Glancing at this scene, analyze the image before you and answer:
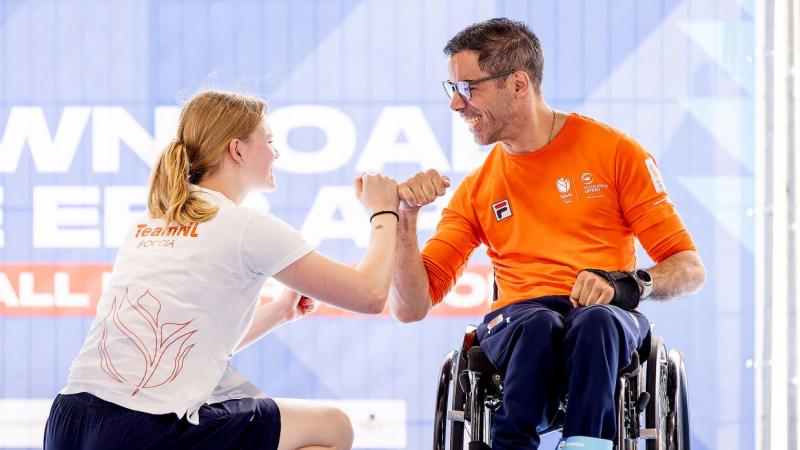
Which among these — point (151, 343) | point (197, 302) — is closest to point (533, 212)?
point (197, 302)

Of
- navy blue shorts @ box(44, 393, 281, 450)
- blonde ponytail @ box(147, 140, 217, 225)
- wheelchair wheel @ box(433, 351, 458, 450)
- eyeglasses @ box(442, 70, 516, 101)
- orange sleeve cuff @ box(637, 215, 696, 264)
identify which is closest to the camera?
navy blue shorts @ box(44, 393, 281, 450)

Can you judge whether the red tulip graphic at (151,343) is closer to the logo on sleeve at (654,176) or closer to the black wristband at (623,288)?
the black wristband at (623,288)

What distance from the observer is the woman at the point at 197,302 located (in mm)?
1845

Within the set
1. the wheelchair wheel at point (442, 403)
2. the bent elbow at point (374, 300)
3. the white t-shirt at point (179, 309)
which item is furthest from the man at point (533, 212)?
the white t-shirt at point (179, 309)

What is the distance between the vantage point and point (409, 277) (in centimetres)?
254

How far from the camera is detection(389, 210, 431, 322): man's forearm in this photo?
2506 millimetres

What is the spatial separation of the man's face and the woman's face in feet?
2.04

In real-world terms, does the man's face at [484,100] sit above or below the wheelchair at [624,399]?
above

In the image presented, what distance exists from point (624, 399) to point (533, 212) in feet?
2.21

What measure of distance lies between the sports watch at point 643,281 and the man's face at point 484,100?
0.61m

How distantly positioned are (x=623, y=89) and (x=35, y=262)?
8.66 feet

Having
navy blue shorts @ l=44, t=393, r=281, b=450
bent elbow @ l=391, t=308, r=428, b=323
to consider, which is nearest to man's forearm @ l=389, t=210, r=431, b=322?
bent elbow @ l=391, t=308, r=428, b=323

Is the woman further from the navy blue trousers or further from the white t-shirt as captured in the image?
the navy blue trousers

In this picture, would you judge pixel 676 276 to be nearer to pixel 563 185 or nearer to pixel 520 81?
pixel 563 185
